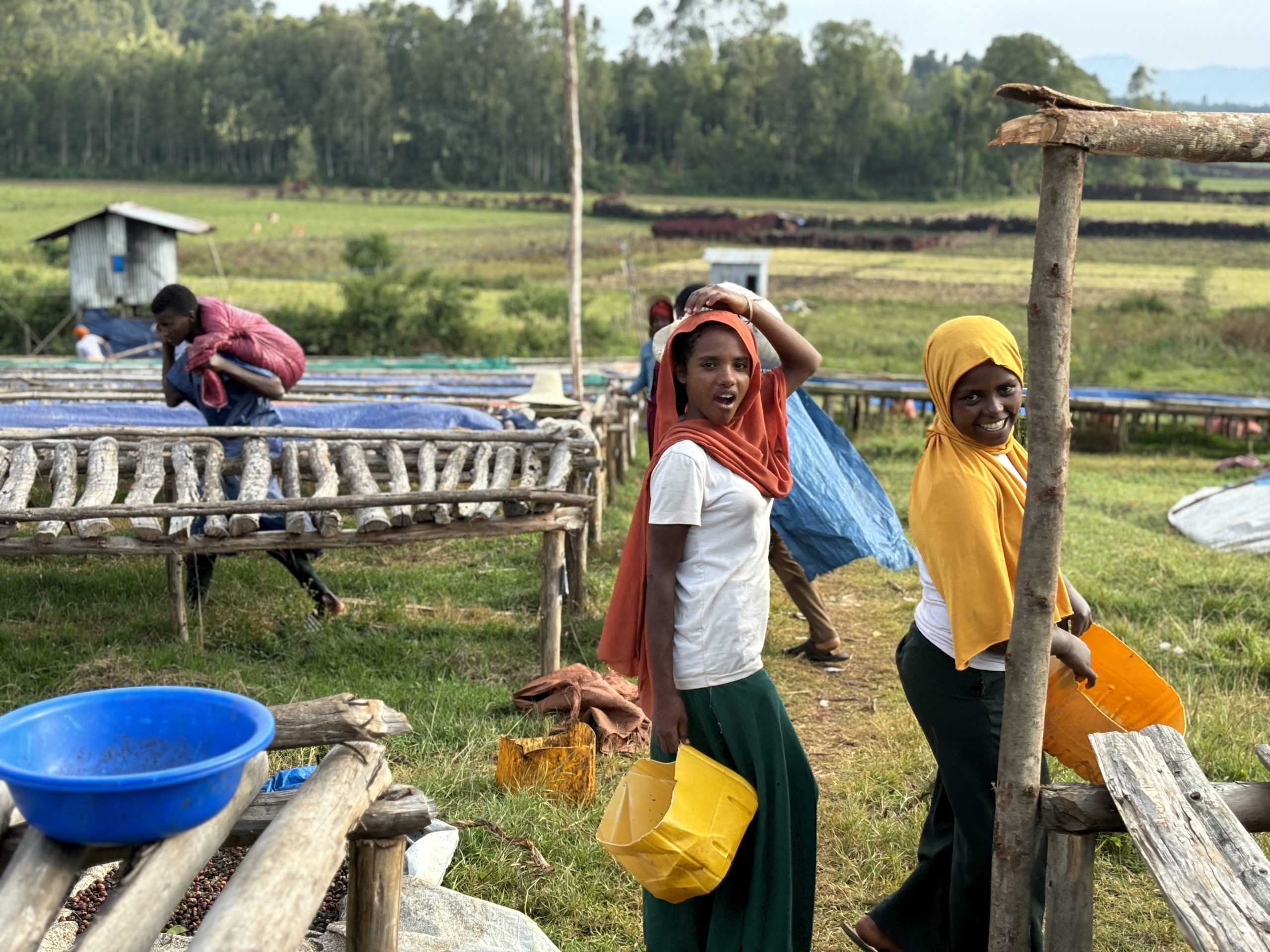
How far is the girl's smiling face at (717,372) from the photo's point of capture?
2.62 m

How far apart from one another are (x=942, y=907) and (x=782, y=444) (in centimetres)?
120

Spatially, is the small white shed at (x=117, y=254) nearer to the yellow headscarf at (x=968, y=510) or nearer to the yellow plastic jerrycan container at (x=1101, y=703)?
the yellow headscarf at (x=968, y=510)

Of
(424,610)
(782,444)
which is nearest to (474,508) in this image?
(424,610)

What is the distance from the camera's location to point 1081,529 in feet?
28.6

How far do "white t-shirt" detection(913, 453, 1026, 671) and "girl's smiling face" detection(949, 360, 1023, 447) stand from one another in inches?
3.3

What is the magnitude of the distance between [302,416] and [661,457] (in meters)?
5.00

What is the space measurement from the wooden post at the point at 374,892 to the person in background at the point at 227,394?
10.8 feet

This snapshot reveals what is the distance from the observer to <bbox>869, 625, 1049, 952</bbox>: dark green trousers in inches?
107

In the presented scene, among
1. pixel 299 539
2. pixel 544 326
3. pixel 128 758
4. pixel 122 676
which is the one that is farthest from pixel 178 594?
pixel 544 326

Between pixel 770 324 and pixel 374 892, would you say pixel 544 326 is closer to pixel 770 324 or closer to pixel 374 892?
pixel 770 324

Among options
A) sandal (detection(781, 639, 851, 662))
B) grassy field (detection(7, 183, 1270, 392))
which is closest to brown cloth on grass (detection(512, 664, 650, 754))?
sandal (detection(781, 639, 851, 662))

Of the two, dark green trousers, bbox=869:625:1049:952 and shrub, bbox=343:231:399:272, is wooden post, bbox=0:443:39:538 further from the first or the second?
shrub, bbox=343:231:399:272

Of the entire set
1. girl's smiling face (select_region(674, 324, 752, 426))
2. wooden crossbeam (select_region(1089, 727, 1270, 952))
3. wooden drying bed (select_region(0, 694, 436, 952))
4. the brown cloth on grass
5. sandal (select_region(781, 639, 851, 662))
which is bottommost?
sandal (select_region(781, 639, 851, 662))

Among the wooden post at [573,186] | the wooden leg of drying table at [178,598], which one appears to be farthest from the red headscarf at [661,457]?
the wooden post at [573,186]
